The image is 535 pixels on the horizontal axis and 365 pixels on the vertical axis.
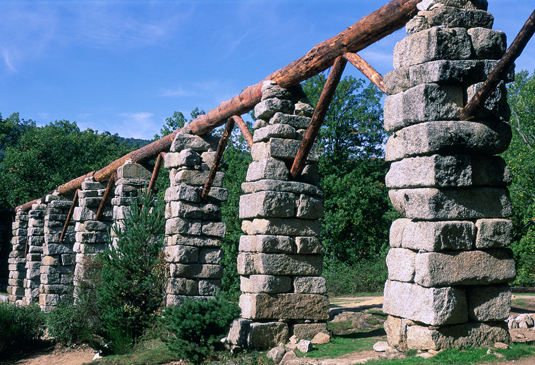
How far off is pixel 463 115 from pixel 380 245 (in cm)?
1722

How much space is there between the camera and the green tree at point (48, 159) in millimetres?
27781

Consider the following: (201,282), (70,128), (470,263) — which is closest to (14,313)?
(201,282)

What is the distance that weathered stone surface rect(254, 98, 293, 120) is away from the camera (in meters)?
7.94

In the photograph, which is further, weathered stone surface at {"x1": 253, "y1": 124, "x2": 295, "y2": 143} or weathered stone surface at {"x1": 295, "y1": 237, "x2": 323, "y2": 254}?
weathered stone surface at {"x1": 253, "y1": 124, "x2": 295, "y2": 143}

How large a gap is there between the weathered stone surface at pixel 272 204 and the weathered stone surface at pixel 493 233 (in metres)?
3.34

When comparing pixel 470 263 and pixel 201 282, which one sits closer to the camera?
pixel 470 263

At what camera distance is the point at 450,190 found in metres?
4.73

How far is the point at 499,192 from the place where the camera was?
4.93 meters

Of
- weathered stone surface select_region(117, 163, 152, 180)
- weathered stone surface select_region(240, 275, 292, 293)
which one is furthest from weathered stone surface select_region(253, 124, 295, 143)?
weathered stone surface select_region(117, 163, 152, 180)

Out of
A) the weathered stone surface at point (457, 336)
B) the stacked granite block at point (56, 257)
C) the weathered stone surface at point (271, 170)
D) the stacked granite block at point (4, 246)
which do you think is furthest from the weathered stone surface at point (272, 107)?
the stacked granite block at point (4, 246)

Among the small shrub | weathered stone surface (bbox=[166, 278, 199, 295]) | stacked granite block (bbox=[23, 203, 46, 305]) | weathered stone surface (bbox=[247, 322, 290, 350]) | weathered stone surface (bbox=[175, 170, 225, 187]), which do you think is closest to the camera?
weathered stone surface (bbox=[247, 322, 290, 350])

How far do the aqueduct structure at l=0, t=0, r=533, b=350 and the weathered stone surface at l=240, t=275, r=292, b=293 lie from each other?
17 mm

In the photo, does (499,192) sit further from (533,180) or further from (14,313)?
(533,180)

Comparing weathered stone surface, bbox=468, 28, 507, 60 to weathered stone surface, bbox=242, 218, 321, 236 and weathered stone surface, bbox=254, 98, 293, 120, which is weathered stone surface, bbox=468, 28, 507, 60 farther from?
weathered stone surface, bbox=242, 218, 321, 236
